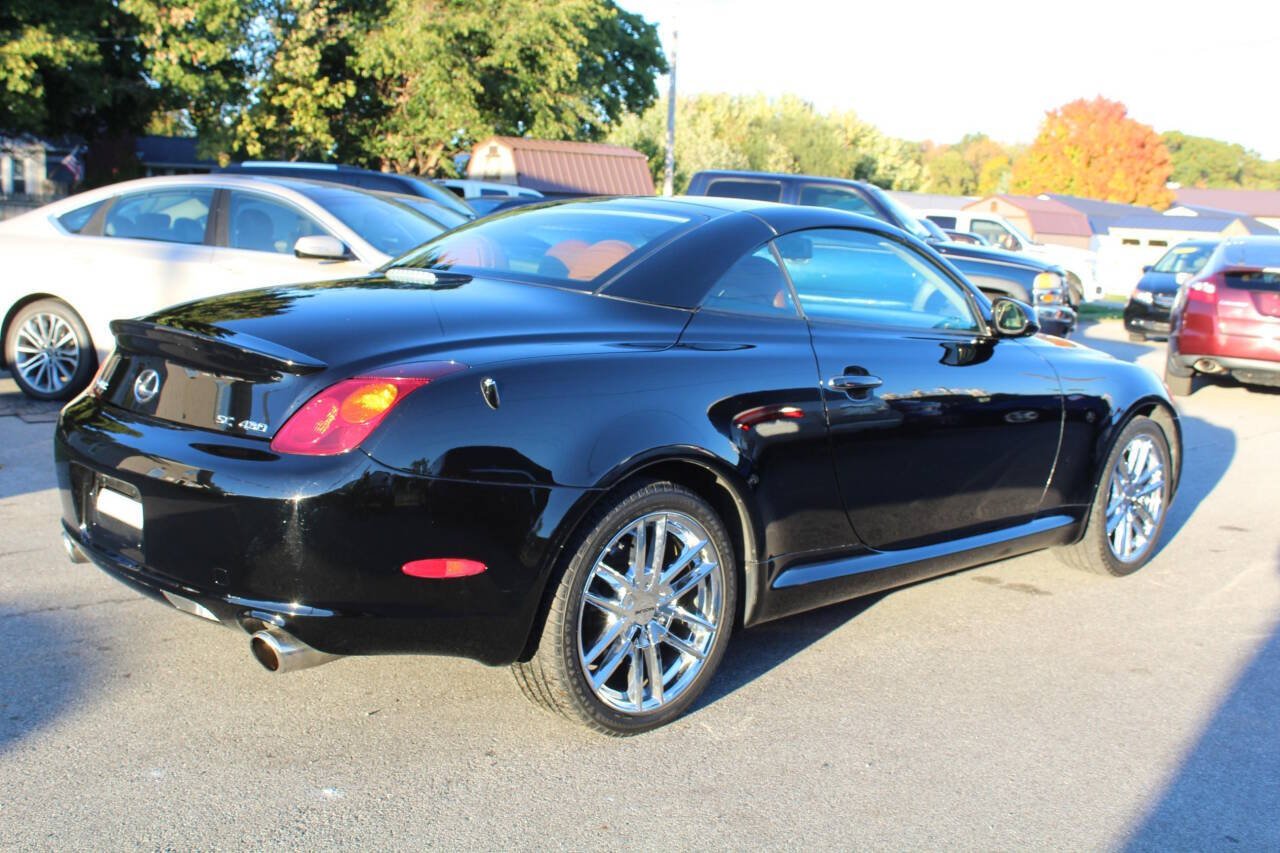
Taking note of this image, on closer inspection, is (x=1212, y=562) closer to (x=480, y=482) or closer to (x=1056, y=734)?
(x=1056, y=734)

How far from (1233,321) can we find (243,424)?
1042 cm

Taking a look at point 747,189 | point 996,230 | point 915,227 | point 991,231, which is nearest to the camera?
point 915,227

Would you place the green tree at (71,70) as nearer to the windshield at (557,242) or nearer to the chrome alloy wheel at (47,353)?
the chrome alloy wheel at (47,353)

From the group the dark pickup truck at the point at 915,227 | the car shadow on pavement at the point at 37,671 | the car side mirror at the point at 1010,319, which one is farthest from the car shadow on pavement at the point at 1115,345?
the car shadow on pavement at the point at 37,671

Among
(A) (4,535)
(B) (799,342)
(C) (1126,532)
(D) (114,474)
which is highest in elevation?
(B) (799,342)

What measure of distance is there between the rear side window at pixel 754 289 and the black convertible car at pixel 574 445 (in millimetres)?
13

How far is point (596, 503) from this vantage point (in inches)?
132

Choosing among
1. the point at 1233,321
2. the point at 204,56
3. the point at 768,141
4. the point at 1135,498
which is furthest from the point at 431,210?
the point at 768,141

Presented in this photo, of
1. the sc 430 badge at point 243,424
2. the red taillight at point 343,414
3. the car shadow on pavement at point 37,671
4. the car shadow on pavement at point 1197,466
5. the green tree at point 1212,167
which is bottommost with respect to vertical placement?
the car shadow on pavement at point 37,671

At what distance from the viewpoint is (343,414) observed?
3.11 meters

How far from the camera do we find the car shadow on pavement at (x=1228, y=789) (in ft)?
10.4

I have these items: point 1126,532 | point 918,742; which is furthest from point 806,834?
point 1126,532

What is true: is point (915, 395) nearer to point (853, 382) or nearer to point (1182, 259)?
point (853, 382)

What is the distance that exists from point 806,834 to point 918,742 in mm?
732
